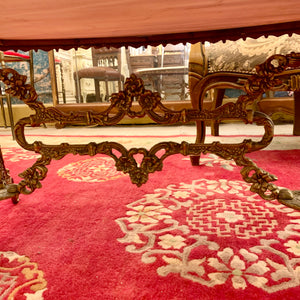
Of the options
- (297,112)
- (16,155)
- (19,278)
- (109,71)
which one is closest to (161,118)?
(19,278)

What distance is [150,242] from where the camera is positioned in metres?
0.75

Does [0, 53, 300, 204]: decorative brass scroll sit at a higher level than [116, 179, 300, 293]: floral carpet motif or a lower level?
higher

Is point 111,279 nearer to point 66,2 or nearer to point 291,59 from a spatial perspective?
point 66,2

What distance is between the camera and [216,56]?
133 cm

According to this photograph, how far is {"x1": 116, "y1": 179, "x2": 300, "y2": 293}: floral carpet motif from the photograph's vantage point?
615mm

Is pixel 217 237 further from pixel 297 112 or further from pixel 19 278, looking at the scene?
pixel 297 112

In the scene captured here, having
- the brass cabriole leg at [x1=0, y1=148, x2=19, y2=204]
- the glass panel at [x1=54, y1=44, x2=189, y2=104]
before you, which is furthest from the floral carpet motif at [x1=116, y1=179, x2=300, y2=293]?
the glass panel at [x1=54, y1=44, x2=189, y2=104]

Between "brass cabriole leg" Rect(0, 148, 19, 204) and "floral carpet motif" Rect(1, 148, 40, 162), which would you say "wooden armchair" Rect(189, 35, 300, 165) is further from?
"floral carpet motif" Rect(1, 148, 40, 162)

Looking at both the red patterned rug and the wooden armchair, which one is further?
the wooden armchair

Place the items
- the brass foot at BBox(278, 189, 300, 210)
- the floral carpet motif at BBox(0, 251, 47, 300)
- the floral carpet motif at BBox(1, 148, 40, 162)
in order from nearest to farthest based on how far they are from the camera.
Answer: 1. the floral carpet motif at BBox(0, 251, 47, 300)
2. the brass foot at BBox(278, 189, 300, 210)
3. the floral carpet motif at BBox(1, 148, 40, 162)

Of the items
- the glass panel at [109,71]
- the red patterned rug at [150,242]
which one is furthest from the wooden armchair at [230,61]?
the glass panel at [109,71]

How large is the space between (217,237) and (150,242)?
177 mm

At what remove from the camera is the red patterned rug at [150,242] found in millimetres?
579

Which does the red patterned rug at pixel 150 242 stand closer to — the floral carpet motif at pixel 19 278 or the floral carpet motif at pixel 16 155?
the floral carpet motif at pixel 19 278
